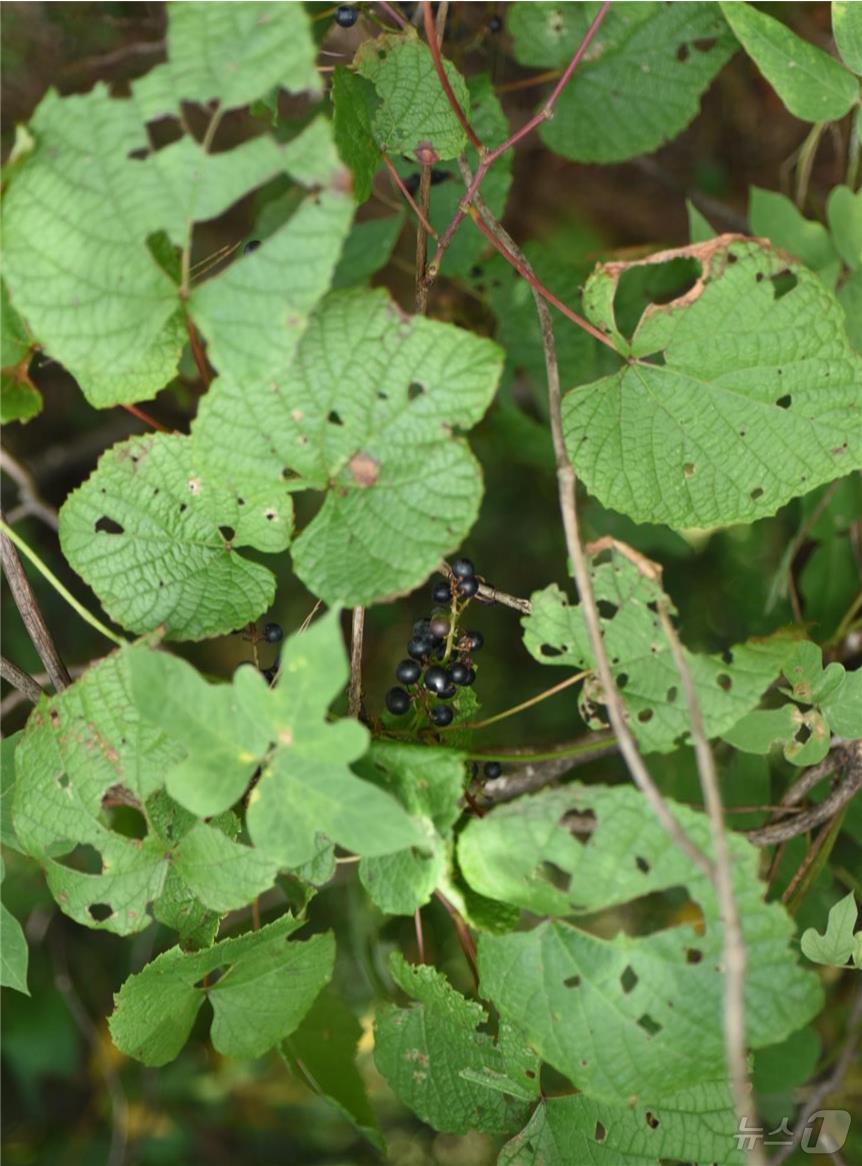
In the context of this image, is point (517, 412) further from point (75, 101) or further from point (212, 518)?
point (75, 101)

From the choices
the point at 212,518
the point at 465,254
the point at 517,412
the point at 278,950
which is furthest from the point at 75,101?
the point at 517,412

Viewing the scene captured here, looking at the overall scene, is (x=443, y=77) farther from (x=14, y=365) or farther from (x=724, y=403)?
(x=14, y=365)

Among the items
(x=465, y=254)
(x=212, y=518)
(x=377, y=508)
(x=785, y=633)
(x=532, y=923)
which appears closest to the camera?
(x=377, y=508)

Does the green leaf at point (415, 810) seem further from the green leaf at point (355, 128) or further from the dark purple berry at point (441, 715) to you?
the green leaf at point (355, 128)

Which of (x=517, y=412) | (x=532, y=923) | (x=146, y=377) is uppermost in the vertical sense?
(x=146, y=377)

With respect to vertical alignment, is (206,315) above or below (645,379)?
above

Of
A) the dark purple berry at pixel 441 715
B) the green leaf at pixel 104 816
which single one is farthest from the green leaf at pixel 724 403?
the green leaf at pixel 104 816

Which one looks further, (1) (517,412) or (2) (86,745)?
(1) (517,412)
